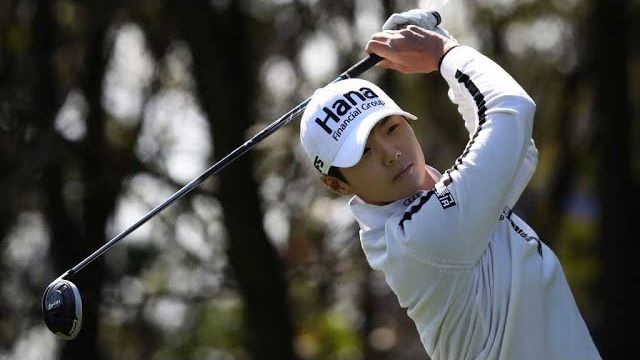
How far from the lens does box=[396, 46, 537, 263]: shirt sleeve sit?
3.28 metres

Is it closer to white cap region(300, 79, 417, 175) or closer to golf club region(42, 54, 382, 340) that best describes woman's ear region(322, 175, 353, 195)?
white cap region(300, 79, 417, 175)

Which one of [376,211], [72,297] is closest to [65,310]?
[72,297]

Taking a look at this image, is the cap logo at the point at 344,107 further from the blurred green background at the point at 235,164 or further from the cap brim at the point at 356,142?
the blurred green background at the point at 235,164

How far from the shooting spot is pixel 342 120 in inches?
135

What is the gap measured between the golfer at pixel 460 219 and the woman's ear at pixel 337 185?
1 centimetres

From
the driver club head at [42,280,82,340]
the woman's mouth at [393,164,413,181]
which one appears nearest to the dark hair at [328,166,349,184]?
the woman's mouth at [393,164,413,181]

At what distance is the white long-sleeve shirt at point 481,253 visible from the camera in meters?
3.29

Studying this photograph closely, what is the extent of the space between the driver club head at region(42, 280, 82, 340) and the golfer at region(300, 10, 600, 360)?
964 millimetres

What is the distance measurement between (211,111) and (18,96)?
1412 millimetres

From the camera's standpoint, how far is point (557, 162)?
14.1 metres

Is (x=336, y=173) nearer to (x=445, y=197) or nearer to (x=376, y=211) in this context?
(x=376, y=211)

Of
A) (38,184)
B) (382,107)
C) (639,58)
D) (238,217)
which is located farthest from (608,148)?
(382,107)

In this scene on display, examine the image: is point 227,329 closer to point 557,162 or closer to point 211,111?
point 557,162

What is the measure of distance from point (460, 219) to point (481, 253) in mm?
133
